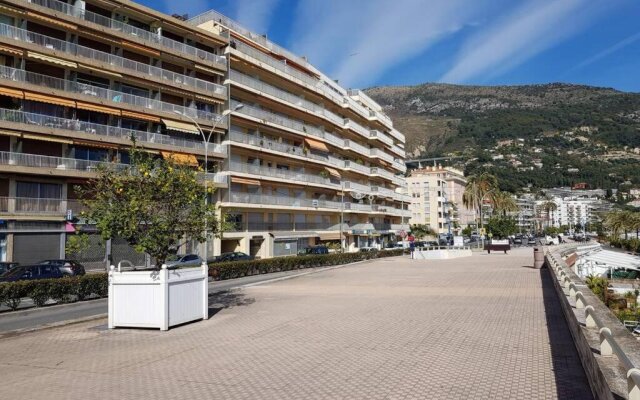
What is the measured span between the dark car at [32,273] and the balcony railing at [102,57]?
1606 cm

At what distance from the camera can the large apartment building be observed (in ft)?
102

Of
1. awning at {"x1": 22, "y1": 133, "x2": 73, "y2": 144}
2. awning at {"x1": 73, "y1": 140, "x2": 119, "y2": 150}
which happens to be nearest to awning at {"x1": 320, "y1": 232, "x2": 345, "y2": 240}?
awning at {"x1": 73, "y1": 140, "x2": 119, "y2": 150}

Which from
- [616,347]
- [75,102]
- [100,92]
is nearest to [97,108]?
[100,92]

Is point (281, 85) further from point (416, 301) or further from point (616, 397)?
point (616, 397)

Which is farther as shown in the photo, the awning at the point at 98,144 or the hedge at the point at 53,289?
the awning at the point at 98,144

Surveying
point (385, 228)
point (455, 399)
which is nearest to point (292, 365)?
point (455, 399)

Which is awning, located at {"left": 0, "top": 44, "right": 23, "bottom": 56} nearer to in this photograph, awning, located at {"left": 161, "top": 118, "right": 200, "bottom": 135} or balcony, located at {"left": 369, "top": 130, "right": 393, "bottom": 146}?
awning, located at {"left": 161, "top": 118, "right": 200, "bottom": 135}

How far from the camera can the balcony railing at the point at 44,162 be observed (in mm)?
30375

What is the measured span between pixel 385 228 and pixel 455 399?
69.5 metres

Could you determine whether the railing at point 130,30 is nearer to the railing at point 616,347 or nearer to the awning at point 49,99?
the awning at point 49,99

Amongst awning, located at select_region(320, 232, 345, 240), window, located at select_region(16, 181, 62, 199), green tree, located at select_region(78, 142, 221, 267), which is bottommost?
awning, located at select_region(320, 232, 345, 240)

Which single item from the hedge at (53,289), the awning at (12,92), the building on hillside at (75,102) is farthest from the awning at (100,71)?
the hedge at (53,289)

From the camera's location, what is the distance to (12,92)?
98.5 ft

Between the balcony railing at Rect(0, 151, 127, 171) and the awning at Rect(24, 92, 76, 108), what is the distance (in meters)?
3.39
